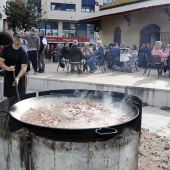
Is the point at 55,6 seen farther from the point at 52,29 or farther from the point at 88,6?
the point at 88,6

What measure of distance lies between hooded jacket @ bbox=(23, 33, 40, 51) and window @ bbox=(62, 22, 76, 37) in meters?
33.8

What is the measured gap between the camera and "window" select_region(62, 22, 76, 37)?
138 feet

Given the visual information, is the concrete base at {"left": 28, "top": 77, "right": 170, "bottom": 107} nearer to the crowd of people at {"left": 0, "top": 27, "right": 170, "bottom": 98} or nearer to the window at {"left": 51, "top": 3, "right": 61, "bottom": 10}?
the crowd of people at {"left": 0, "top": 27, "right": 170, "bottom": 98}

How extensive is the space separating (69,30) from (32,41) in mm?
34614

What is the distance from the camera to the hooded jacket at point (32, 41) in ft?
28.2

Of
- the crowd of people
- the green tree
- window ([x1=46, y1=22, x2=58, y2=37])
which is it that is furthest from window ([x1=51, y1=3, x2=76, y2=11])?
the crowd of people

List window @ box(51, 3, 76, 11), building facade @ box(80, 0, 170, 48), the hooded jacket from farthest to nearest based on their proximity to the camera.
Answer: window @ box(51, 3, 76, 11) < building facade @ box(80, 0, 170, 48) < the hooded jacket

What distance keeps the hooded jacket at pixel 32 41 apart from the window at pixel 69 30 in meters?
33.8

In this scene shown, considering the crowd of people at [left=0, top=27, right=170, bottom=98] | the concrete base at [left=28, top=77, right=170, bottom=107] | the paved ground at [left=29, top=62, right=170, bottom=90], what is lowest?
the concrete base at [left=28, top=77, right=170, bottom=107]

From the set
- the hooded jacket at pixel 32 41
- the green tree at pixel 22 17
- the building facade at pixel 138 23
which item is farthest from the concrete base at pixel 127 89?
the green tree at pixel 22 17

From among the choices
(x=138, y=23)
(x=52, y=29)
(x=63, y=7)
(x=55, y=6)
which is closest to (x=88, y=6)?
(x=63, y=7)

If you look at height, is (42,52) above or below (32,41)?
below

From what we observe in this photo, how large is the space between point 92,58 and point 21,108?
22.6 feet

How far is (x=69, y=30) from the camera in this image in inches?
1667
